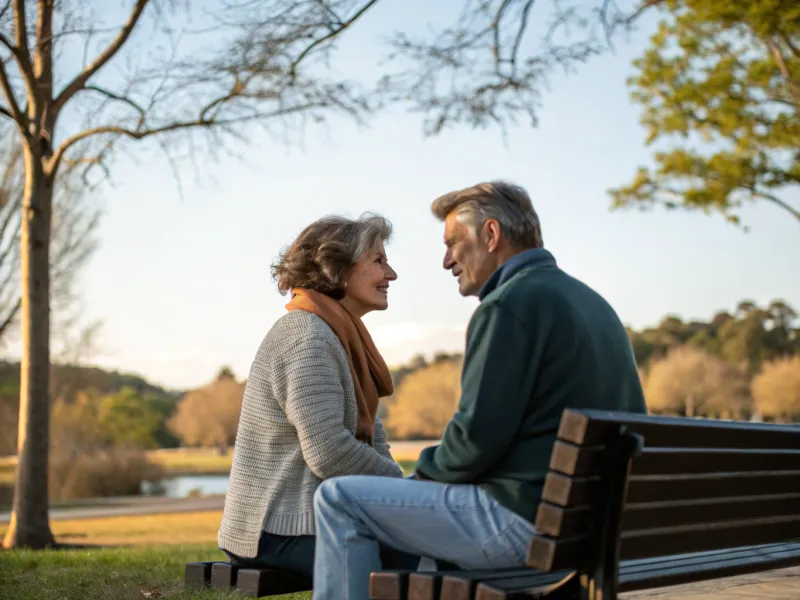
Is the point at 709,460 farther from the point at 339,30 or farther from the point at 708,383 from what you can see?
the point at 708,383

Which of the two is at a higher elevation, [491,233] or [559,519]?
[491,233]

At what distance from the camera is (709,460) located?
2.89 metres

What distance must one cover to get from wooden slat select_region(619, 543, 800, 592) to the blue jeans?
14.5 inches

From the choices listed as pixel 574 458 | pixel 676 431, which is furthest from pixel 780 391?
pixel 574 458

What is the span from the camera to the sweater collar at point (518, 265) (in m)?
2.98

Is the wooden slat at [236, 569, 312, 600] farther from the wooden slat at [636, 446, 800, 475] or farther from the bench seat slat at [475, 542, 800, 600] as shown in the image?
the wooden slat at [636, 446, 800, 475]

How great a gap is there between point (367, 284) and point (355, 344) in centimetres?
26

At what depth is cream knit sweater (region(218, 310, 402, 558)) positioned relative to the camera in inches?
133

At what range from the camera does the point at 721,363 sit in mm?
51000

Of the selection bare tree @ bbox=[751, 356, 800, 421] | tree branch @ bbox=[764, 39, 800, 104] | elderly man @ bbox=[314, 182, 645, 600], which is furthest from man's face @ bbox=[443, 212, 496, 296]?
bare tree @ bbox=[751, 356, 800, 421]

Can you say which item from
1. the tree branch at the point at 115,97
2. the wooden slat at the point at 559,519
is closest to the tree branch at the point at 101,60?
the tree branch at the point at 115,97

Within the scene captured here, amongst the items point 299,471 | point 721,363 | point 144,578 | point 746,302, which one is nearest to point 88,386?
point 144,578

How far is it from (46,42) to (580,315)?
30.7 ft

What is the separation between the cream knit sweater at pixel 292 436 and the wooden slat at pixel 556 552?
972 mm
